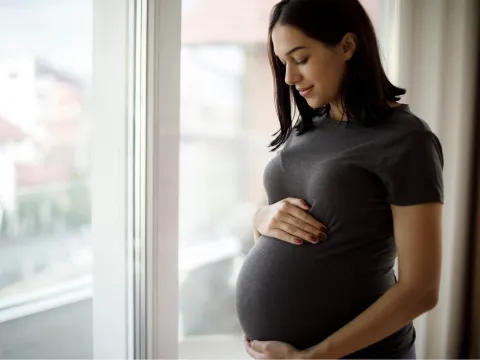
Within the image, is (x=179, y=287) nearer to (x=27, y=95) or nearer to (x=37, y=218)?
(x=37, y=218)

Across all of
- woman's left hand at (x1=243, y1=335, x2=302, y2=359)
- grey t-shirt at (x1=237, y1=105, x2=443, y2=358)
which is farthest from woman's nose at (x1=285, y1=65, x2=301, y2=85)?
woman's left hand at (x1=243, y1=335, x2=302, y2=359)

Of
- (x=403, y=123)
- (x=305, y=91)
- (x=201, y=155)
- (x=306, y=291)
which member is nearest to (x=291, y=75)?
(x=305, y=91)

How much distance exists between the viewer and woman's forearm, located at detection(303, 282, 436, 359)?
917 millimetres

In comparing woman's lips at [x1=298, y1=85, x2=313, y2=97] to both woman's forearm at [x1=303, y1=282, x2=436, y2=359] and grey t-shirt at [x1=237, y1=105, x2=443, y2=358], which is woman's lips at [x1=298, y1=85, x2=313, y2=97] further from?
woman's forearm at [x1=303, y1=282, x2=436, y2=359]

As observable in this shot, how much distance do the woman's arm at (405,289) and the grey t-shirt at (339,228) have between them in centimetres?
3

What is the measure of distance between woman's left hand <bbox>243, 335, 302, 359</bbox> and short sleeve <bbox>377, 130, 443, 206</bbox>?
338 millimetres

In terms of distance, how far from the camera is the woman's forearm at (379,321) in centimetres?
92

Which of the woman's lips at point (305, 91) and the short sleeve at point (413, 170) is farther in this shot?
the woman's lips at point (305, 91)

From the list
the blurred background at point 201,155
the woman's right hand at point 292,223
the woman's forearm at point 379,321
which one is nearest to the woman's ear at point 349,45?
the woman's right hand at point 292,223

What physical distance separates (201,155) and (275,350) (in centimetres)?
61

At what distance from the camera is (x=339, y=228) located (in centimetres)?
97

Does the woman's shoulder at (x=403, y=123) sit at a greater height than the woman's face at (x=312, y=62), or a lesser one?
lesser

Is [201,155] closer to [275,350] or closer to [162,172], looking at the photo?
[162,172]

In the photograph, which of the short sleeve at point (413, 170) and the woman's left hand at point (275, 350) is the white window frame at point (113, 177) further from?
the short sleeve at point (413, 170)
